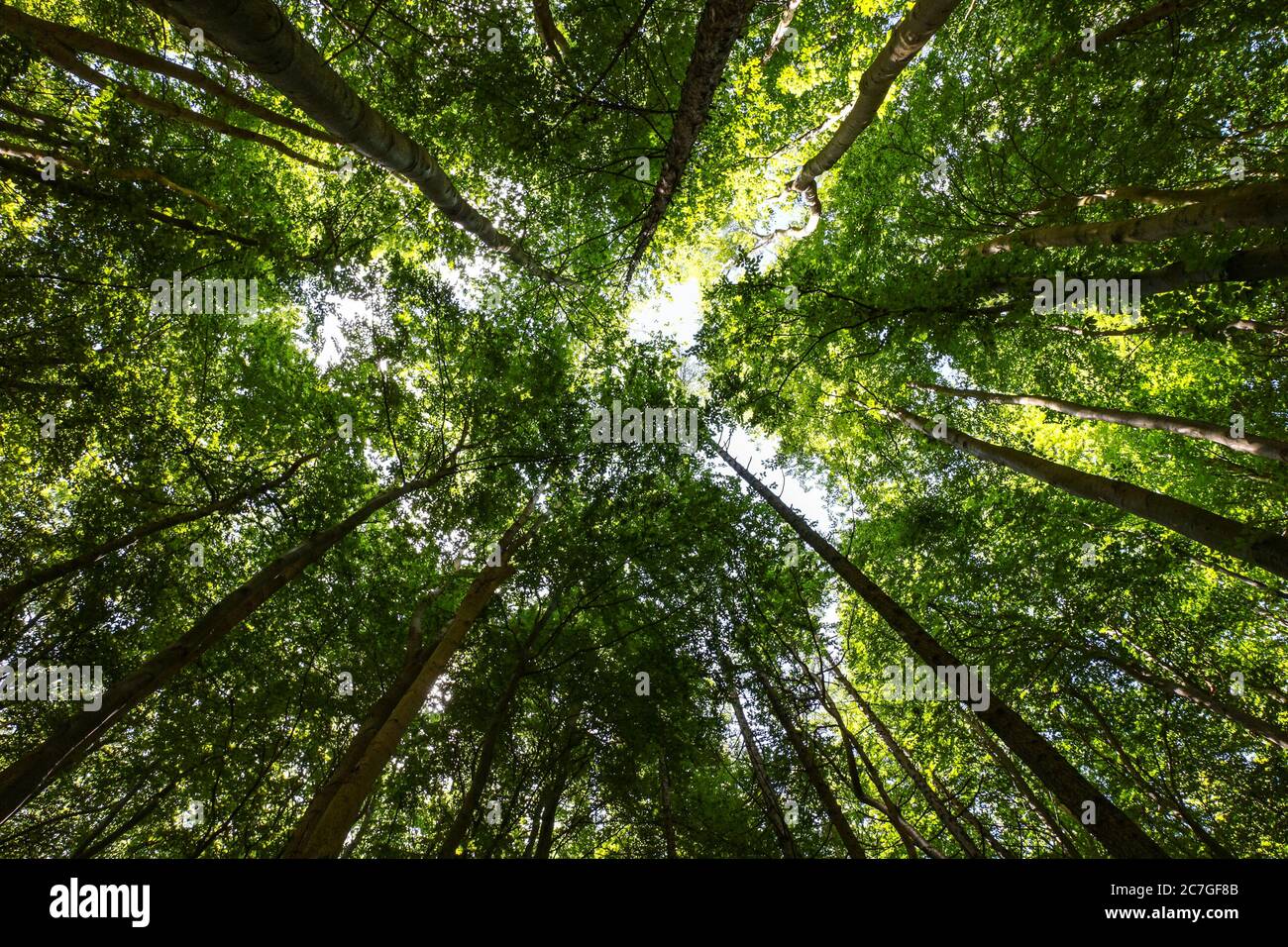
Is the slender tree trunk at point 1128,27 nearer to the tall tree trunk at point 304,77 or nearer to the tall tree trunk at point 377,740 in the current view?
the tall tree trunk at point 304,77

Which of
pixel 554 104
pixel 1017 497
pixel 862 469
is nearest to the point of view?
pixel 554 104

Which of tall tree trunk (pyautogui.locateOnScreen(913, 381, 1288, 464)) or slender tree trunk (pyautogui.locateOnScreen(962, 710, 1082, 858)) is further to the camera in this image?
slender tree trunk (pyautogui.locateOnScreen(962, 710, 1082, 858))

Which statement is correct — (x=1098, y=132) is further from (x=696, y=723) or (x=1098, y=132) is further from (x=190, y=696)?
(x=190, y=696)

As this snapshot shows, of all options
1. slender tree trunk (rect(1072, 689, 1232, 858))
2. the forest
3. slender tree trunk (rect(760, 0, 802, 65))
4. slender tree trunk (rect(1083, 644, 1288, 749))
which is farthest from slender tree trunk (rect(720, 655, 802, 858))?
slender tree trunk (rect(760, 0, 802, 65))

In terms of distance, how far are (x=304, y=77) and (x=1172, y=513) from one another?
10.4 metres

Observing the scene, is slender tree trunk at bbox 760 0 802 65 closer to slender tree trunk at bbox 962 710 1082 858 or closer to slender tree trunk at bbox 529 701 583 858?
slender tree trunk at bbox 962 710 1082 858

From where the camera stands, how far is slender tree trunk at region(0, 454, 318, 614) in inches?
239

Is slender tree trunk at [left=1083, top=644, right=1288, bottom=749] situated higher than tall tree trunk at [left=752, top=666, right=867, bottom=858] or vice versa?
slender tree trunk at [left=1083, top=644, right=1288, bottom=749]

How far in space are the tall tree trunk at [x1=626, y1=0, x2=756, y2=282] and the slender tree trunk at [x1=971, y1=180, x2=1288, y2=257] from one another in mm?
4965

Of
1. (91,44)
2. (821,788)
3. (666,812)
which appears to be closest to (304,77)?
(91,44)

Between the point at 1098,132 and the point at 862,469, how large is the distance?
975 centimetres

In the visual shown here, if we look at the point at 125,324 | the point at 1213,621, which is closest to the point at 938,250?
the point at 1213,621

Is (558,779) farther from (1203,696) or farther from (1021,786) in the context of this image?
(1203,696)
